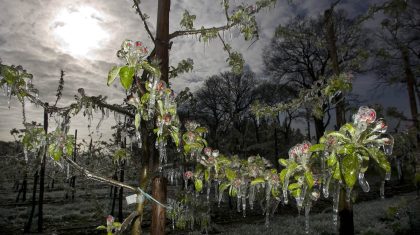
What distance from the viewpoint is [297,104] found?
3457 mm

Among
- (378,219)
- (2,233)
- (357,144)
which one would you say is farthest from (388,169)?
(2,233)

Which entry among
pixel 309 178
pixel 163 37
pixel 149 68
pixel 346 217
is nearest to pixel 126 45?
pixel 149 68

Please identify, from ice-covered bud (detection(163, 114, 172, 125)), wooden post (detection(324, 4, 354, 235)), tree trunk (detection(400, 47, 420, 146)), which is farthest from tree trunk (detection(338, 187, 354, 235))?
tree trunk (detection(400, 47, 420, 146))

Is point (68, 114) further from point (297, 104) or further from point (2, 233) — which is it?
point (2, 233)

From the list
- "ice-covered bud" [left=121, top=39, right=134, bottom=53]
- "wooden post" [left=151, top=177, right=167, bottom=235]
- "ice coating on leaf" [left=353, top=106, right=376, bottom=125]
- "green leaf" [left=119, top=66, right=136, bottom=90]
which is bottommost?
"wooden post" [left=151, top=177, right=167, bottom=235]

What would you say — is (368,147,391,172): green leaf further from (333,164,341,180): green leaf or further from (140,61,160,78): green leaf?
(140,61,160,78): green leaf

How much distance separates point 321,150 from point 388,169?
296 mm

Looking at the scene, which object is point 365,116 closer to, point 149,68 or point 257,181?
point 257,181

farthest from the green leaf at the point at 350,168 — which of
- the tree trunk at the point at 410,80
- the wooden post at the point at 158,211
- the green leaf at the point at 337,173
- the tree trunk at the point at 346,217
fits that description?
the tree trunk at the point at 410,80

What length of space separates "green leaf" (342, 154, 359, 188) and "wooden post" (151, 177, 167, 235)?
140cm

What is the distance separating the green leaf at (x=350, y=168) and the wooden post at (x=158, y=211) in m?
1.40

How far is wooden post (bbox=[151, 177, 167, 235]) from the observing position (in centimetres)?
222

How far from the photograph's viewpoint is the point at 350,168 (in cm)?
129

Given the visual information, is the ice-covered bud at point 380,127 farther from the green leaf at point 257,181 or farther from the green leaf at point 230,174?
the green leaf at point 230,174
